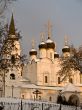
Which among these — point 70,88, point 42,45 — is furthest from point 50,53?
point 70,88

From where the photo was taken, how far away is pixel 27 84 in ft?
220

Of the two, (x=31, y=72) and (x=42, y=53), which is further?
(x=42, y=53)

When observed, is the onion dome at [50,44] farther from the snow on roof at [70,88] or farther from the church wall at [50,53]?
the snow on roof at [70,88]

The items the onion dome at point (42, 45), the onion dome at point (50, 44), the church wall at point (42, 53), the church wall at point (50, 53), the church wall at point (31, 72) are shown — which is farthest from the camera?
the onion dome at point (42, 45)

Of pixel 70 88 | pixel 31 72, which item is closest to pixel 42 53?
pixel 31 72

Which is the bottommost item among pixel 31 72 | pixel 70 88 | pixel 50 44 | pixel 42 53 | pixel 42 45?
pixel 70 88

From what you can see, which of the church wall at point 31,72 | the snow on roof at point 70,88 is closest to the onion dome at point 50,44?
the church wall at point 31,72

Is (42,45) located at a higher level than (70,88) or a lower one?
higher

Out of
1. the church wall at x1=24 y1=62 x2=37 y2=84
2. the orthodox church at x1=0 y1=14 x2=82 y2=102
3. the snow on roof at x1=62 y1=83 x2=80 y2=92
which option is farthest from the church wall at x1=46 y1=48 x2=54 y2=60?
the snow on roof at x1=62 y1=83 x2=80 y2=92

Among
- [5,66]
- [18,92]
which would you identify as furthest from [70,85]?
[5,66]

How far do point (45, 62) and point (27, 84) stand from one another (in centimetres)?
544

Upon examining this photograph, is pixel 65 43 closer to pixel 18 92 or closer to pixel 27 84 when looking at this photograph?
pixel 27 84

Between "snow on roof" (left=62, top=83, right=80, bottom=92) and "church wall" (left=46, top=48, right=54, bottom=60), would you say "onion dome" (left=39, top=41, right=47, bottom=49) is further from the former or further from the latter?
"snow on roof" (left=62, top=83, right=80, bottom=92)

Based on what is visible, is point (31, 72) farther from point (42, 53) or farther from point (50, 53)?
point (50, 53)
